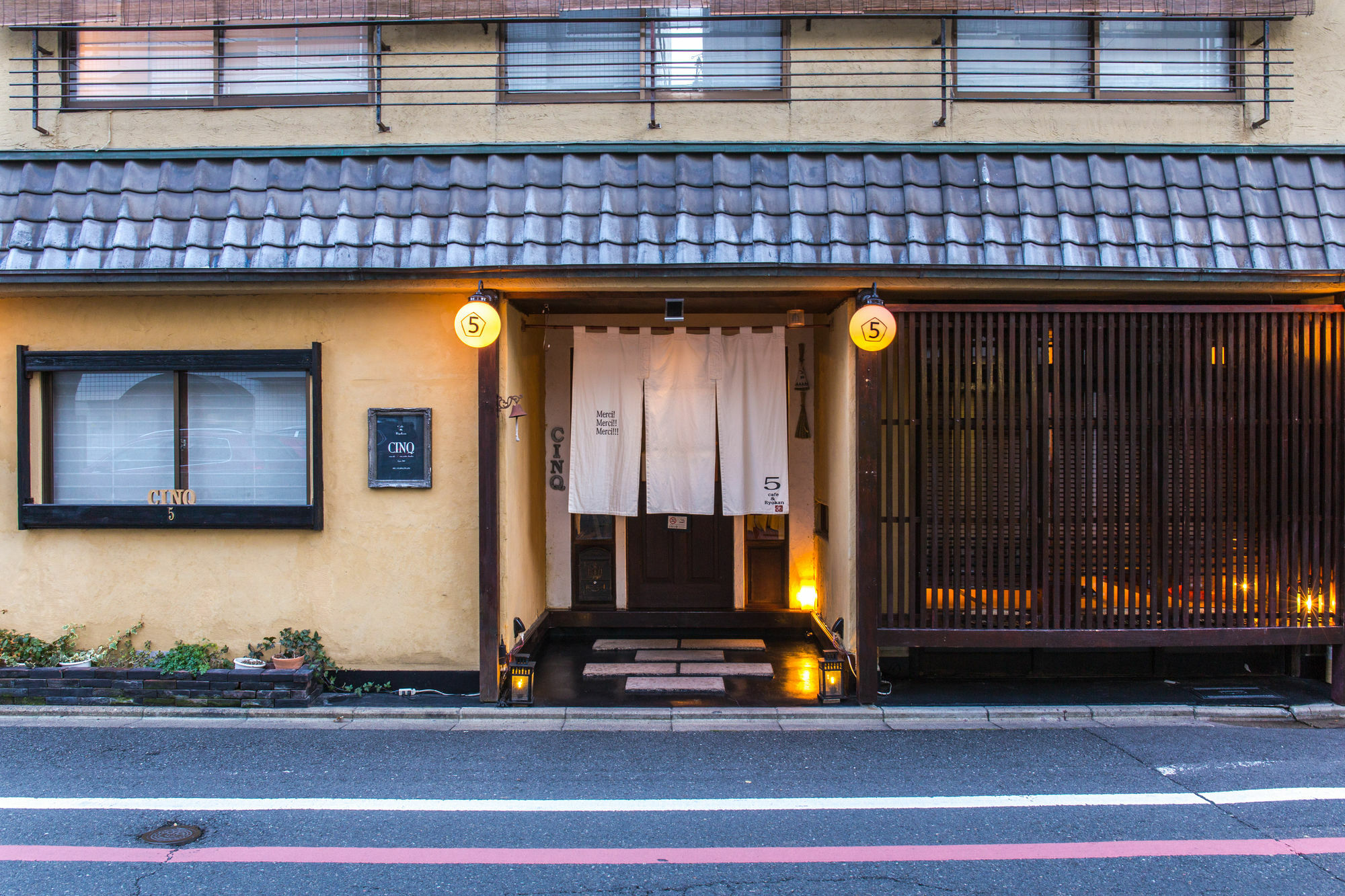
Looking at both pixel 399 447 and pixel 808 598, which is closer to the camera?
pixel 399 447

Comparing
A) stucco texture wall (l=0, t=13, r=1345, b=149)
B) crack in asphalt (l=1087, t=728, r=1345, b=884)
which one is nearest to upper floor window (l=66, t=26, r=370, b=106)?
stucco texture wall (l=0, t=13, r=1345, b=149)

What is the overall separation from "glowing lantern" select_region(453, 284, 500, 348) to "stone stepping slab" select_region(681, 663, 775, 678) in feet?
13.2

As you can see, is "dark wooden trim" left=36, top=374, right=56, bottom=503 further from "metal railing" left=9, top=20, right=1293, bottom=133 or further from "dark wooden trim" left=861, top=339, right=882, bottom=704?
"dark wooden trim" left=861, top=339, right=882, bottom=704

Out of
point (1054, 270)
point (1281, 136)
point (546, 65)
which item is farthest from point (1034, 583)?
point (546, 65)

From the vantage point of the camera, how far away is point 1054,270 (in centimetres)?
688

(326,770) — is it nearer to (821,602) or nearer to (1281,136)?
(821,602)

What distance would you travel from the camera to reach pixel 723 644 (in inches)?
364

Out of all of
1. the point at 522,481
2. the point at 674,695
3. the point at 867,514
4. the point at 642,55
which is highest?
the point at 642,55

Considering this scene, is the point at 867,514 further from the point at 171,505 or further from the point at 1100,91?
the point at 171,505

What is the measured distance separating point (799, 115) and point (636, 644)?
6189 mm

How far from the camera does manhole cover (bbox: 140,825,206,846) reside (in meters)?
4.82

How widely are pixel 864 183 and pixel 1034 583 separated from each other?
4141mm

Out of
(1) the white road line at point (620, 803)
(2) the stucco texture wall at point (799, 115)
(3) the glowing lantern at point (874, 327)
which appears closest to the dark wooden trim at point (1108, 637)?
(1) the white road line at point (620, 803)

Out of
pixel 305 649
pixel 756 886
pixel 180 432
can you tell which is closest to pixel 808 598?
pixel 756 886
